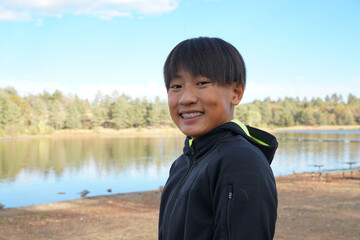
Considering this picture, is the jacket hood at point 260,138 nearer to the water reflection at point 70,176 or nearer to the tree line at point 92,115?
the water reflection at point 70,176

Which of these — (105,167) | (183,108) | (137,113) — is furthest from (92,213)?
(137,113)

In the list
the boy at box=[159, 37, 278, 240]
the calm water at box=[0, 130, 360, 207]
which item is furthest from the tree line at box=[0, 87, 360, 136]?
the boy at box=[159, 37, 278, 240]

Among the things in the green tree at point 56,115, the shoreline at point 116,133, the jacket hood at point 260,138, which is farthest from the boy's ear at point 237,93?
the green tree at point 56,115

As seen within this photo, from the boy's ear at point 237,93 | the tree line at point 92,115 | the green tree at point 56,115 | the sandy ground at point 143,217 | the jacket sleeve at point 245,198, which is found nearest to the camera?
the jacket sleeve at point 245,198

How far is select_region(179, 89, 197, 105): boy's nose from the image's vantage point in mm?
1096

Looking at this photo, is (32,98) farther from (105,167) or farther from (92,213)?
(92,213)

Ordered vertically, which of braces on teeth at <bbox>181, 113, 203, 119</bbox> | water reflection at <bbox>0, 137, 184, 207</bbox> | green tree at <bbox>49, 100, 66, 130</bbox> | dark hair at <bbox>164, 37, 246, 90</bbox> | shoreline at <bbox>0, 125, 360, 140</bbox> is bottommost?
shoreline at <bbox>0, 125, 360, 140</bbox>

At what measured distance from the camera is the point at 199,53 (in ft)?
3.64

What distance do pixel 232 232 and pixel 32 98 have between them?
277 feet

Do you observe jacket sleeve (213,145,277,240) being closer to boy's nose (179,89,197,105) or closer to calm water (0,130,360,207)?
boy's nose (179,89,197,105)

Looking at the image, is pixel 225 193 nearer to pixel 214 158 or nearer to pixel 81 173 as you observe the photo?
pixel 214 158

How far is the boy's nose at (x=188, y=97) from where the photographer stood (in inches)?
43.1

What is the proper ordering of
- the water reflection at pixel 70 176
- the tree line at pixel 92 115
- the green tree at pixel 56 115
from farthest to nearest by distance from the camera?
the green tree at pixel 56 115 < the tree line at pixel 92 115 < the water reflection at pixel 70 176

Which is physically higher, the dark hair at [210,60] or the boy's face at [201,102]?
the dark hair at [210,60]
